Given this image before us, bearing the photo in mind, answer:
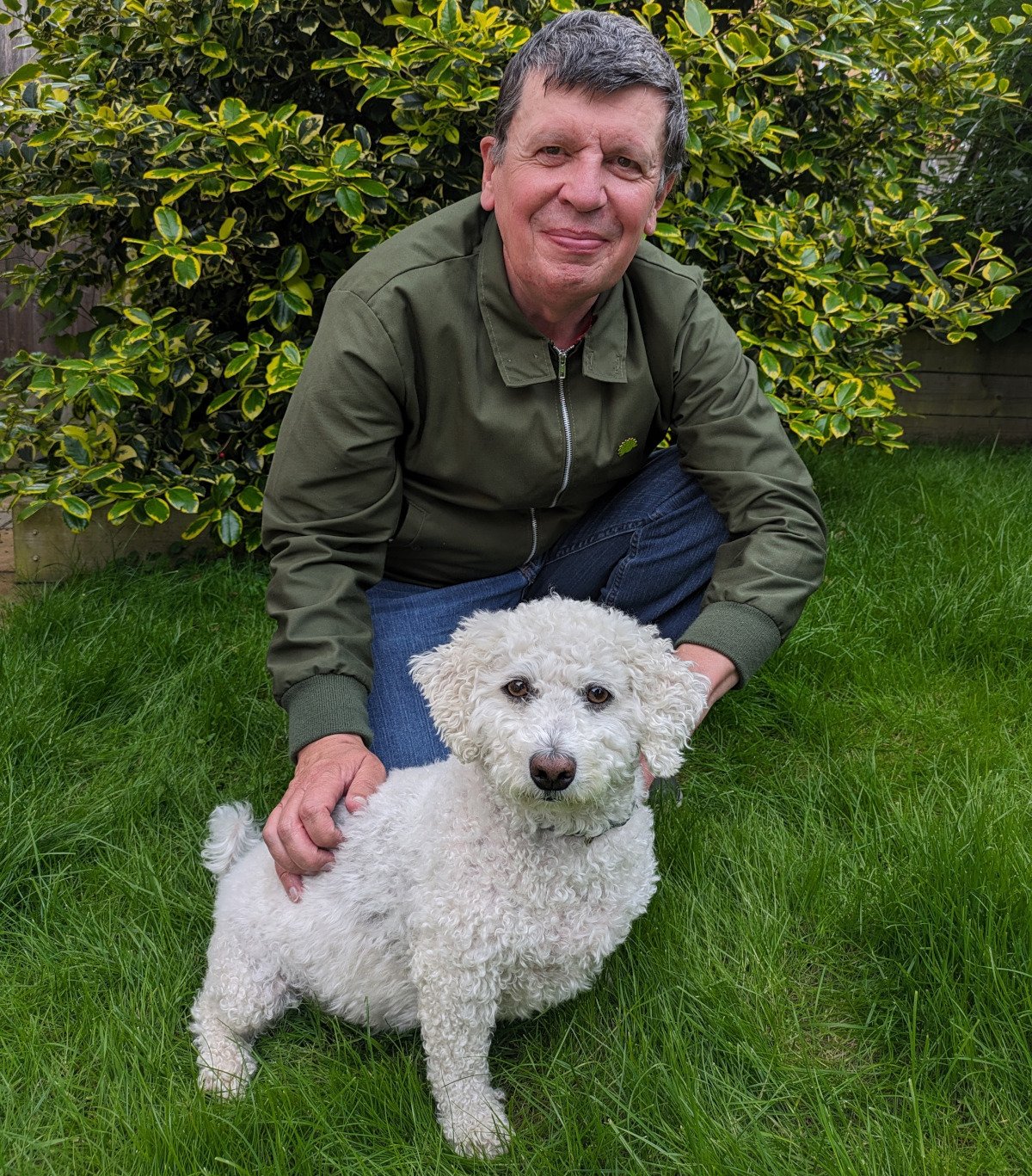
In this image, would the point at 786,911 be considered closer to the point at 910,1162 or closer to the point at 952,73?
the point at 910,1162

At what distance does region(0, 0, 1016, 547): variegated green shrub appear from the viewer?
3.11m

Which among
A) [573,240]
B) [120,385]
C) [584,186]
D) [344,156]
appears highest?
[584,186]

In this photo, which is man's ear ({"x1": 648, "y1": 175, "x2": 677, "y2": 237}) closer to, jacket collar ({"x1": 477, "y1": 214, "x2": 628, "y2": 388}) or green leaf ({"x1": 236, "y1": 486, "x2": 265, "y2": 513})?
jacket collar ({"x1": 477, "y1": 214, "x2": 628, "y2": 388})

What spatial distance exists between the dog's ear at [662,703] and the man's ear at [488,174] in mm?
1265

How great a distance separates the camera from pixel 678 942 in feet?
6.91

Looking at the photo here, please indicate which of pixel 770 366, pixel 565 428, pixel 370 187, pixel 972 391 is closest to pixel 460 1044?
pixel 565 428

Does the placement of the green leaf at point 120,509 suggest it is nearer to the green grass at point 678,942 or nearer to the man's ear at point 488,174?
the green grass at point 678,942

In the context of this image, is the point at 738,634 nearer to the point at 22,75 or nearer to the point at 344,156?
the point at 344,156

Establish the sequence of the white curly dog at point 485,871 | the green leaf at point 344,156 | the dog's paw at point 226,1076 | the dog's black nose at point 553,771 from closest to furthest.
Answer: the dog's black nose at point 553,771
the white curly dog at point 485,871
the dog's paw at point 226,1076
the green leaf at point 344,156

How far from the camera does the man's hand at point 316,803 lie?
193cm

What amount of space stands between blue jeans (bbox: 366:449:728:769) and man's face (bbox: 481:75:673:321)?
65 centimetres

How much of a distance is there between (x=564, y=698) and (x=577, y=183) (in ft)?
3.76

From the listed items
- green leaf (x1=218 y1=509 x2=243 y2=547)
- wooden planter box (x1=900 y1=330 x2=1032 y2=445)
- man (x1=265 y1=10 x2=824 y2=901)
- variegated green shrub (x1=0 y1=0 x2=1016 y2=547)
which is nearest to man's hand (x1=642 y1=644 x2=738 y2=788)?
man (x1=265 y1=10 x2=824 y2=901)

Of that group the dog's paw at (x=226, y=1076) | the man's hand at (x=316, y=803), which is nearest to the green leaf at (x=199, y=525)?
the man's hand at (x=316, y=803)
